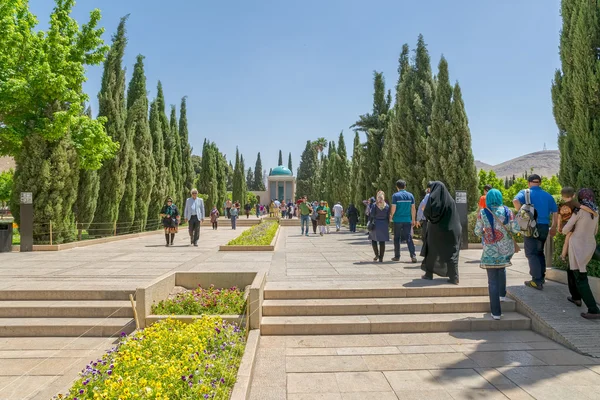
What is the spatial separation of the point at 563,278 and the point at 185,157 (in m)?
30.7

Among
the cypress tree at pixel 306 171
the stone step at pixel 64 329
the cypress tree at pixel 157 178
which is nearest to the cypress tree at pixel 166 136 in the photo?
the cypress tree at pixel 157 178

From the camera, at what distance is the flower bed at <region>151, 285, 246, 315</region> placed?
18.6 feet

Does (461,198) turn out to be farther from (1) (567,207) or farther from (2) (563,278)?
(1) (567,207)

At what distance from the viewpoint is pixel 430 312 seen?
592 centimetres

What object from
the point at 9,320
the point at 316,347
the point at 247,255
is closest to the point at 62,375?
the point at 9,320

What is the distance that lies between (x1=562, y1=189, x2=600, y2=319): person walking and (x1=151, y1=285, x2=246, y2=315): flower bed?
14.9 feet

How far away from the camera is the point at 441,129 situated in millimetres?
14711

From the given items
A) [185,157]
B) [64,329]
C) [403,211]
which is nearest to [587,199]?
[403,211]

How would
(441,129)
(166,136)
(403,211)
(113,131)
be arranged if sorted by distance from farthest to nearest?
(166,136) → (113,131) → (441,129) → (403,211)

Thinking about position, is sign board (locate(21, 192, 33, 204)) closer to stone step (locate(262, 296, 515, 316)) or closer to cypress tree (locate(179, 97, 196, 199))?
stone step (locate(262, 296, 515, 316))

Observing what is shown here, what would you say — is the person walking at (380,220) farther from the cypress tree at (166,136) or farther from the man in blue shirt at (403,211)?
the cypress tree at (166,136)

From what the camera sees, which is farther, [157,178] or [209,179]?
[209,179]

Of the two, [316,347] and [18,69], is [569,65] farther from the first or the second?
[18,69]

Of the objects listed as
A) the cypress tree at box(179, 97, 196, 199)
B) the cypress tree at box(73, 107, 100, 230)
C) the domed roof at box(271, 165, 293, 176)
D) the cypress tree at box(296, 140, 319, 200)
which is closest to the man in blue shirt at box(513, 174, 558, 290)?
the cypress tree at box(73, 107, 100, 230)
